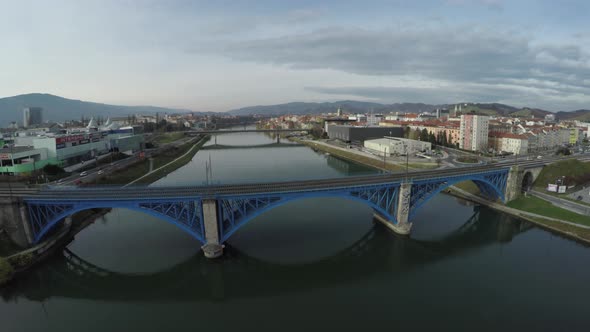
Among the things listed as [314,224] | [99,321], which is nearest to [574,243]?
[314,224]

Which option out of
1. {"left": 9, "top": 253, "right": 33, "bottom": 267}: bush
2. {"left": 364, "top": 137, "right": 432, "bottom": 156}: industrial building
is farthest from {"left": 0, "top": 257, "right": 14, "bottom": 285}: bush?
{"left": 364, "top": 137, "right": 432, "bottom": 156}: industrial building

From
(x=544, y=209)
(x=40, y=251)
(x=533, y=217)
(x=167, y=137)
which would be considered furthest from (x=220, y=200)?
(x=167, y=137)

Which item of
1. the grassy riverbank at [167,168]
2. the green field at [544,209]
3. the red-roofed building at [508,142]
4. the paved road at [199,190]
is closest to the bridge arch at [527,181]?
the green field at [544,209]

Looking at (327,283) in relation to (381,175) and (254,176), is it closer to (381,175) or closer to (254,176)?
(381,175)

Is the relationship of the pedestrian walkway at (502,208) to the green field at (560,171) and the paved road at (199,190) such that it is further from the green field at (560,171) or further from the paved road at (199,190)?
the paved road at (199,190)

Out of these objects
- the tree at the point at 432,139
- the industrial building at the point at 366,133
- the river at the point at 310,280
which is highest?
the industrial building at the point at 366,133

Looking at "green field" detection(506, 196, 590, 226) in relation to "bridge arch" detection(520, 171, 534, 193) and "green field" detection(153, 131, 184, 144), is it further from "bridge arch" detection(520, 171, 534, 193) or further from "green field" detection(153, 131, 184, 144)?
"green field" detection(153, 131, 184, 144)
